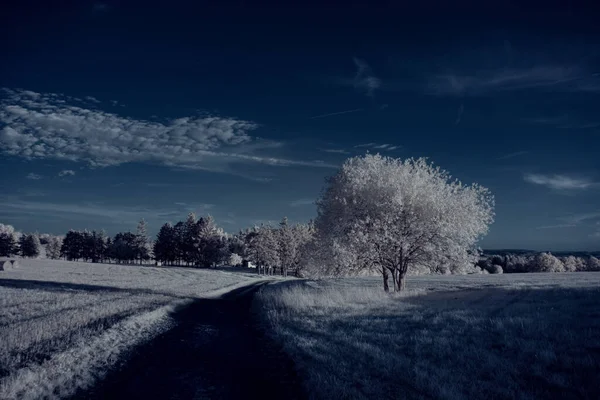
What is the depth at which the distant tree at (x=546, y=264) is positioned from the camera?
106 meters

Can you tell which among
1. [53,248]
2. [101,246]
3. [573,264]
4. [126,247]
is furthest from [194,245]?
[53,248]

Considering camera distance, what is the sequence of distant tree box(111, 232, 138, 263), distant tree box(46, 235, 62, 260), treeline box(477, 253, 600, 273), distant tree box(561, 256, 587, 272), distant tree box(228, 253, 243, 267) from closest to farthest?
treeline box(477, 253, 600, 273) → distant tree box(561, 256, 587, 272) → distant tree box(228, 253, 243, 267) → distant tree box(111, 232, 138, 263) → distant tree box(46, 235, 62, 260)

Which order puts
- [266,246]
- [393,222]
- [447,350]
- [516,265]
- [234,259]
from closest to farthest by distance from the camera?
[447,350], [393,222], [266,246], [516,265], [234,259]

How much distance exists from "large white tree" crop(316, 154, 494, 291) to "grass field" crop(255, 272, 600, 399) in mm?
7396

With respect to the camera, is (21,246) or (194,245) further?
(21,246)

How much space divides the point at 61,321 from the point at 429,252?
21936mm

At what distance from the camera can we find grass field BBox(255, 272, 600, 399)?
27.1ft

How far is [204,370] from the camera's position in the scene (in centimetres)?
1082

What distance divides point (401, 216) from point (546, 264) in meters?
103

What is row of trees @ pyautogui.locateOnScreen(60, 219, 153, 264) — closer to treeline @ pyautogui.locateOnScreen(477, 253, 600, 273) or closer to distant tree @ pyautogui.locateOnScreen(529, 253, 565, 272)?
treeline @ pyautogui.locateOnScreen(477, 253, 600, 273)

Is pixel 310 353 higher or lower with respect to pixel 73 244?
lower

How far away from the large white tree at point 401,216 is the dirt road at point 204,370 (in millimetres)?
11759

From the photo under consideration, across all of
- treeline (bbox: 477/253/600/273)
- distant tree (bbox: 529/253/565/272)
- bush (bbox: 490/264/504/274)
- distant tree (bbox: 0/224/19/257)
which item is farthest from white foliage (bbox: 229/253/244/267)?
distant tree (bbox: 529/253/565/272)

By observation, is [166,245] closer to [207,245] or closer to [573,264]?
[207,245]
